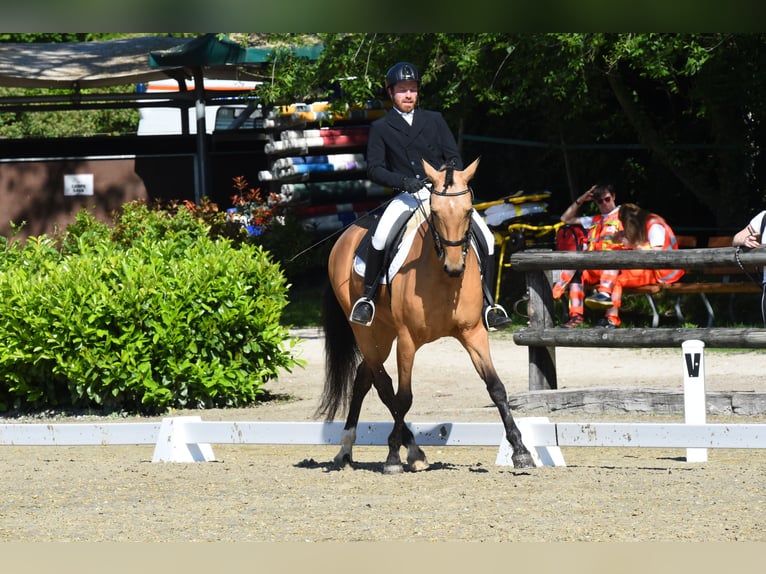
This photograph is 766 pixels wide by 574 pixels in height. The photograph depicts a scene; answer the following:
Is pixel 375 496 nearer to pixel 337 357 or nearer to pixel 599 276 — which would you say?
pixel 337 357

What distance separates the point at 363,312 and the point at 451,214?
3.14 ft

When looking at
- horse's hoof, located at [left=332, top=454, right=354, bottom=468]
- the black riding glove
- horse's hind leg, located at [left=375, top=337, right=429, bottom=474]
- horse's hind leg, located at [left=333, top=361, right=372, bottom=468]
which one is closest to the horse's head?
the black riding glove

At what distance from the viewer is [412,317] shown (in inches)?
295

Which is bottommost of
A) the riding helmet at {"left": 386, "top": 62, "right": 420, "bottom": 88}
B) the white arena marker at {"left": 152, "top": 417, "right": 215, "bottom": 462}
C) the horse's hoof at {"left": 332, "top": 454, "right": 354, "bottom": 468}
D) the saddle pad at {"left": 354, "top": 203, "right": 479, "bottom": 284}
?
the horse's hoof at {"left": 332, "top": 454, "right": 354, "bottom": 468}

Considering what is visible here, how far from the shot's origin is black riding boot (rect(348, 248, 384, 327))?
7.61 m

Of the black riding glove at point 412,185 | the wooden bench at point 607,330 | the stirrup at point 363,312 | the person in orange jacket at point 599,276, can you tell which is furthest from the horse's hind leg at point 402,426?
the person in orange jacket at point 599,276

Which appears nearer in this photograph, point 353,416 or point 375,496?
point 375,496

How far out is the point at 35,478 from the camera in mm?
7547

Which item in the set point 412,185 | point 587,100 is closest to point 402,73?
point 412,185

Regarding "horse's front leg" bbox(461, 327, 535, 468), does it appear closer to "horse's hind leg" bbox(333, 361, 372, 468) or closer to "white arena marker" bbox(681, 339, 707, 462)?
"horse's hind leg" bbox(333, 361, 372, 468)

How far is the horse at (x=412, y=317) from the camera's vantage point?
281 inches

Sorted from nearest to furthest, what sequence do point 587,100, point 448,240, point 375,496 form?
point 375,496
point 448,240
point 587,100

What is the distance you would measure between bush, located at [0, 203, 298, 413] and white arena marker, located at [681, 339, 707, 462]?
4.41 meters

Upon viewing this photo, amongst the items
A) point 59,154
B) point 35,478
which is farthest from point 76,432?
point 59,154
